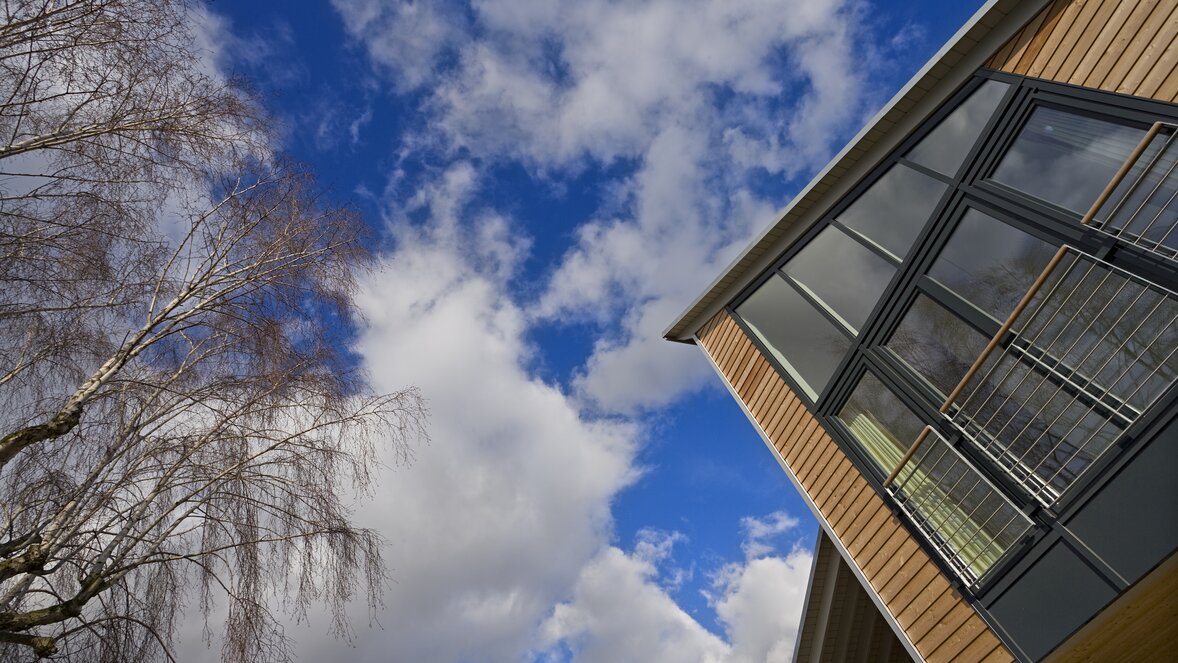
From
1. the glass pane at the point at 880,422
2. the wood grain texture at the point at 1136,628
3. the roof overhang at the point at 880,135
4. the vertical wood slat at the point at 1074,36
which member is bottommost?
the wood grain texture at the point at 1136,628

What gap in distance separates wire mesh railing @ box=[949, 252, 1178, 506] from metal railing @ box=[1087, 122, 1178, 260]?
28cm

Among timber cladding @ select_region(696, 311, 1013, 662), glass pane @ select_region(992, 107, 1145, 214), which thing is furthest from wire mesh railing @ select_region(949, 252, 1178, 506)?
timber cladding @ select_region(696, 311, 1013, 662)

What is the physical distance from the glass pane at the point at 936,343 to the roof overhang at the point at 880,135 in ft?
6.86

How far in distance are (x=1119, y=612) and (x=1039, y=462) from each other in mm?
1109

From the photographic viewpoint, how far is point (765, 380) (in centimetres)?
820

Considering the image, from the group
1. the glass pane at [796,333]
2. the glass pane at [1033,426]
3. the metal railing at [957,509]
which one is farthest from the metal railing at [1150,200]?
the glass pane at [796,333]

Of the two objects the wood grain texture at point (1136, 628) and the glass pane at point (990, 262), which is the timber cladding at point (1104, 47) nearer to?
the glass pane at point (990, 262)

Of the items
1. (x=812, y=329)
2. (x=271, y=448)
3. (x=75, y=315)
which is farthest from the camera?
(x=812, y=329)

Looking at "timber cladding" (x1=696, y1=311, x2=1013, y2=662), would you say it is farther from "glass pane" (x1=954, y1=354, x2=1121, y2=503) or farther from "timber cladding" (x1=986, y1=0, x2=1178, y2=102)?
"timber cladding" (x1=986, y1=0, x2=1178, y2=102)

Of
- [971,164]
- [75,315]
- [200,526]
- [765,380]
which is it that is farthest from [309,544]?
[971,164]

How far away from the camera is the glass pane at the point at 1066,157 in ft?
16.4

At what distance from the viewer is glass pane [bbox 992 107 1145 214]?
5000mm

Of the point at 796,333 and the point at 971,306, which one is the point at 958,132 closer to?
the point at 971,306

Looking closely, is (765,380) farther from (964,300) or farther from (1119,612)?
(1119,612)
